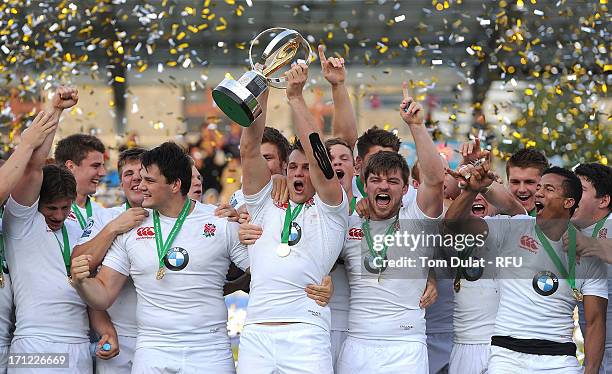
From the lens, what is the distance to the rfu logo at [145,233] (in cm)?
611

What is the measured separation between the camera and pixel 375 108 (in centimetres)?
1281

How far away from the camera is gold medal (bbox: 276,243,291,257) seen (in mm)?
5867

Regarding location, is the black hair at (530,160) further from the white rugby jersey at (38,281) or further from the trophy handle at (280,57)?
the white rugby jersey at (38,281)

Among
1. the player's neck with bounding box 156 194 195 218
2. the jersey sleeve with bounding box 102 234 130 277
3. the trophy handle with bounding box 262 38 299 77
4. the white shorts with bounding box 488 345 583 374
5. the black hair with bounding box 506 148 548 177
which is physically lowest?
the white shorts with bounding box 488 345 583 374

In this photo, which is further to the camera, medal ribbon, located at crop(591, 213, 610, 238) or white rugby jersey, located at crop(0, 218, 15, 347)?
medal ribbon, located at crop(591, 213, 610, 238)

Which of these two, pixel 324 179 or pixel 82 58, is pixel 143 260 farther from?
pixel 82 58

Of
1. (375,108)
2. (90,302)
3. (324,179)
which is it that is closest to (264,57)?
(324,179)

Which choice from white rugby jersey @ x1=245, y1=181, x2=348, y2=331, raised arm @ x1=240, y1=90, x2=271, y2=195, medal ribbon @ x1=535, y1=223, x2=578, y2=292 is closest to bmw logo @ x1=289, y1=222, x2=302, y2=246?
white rugby jersey @ x1=245, y1=181, x2=348, y2=331

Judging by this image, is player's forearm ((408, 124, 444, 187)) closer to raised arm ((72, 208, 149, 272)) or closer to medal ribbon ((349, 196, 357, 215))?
medal ribbon ((349, 196, 357, 215))

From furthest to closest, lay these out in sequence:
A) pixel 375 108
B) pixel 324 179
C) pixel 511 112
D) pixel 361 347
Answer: pixel 375 108, pixel 511 112, pixel 361 347, pixel 324 179

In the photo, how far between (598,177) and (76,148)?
3.76 meters

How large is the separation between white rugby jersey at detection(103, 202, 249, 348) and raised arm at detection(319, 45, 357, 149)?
45.9 inches

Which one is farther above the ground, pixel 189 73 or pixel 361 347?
pixel 189 73

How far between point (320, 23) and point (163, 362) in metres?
5.69
